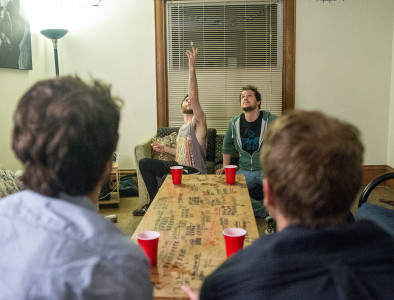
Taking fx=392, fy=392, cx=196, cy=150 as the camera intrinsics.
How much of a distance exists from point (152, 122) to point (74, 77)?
3938 mm

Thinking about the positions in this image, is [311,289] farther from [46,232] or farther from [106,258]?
[46,232]

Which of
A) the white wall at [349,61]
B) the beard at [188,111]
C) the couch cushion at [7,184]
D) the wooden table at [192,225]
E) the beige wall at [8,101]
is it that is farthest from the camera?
the white wall at [349,61]

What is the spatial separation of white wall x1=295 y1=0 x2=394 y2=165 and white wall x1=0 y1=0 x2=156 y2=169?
5.79 feet

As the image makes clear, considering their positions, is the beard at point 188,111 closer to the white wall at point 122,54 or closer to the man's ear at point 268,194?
the white wall at point 122,54

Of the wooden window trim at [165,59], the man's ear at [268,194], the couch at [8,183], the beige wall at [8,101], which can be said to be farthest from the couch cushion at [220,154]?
the man's ear at [268,194]

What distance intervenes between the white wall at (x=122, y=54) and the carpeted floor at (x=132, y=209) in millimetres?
835

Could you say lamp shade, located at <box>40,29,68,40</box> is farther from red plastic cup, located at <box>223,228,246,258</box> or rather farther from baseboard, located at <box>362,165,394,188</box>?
baseboard, located at <box>362,165,394,188</box>

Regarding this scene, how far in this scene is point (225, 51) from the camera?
183 inches

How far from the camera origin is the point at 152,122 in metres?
4.73

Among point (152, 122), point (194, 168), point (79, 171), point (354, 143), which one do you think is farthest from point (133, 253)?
point (152, 122)

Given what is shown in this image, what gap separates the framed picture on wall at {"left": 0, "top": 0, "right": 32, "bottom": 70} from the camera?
11.3ft

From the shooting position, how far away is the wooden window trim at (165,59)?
177 inches

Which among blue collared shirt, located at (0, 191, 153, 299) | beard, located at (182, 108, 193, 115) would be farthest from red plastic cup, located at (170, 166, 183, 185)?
blue collared shirt, located at (0, 191, 153, 299)

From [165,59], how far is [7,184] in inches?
105
